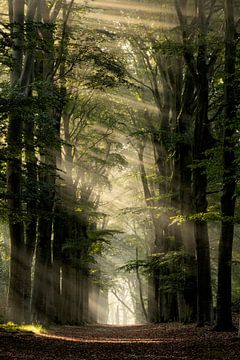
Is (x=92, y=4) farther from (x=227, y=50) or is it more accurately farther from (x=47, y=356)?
(x=47, y=356)

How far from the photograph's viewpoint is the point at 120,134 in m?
31.7

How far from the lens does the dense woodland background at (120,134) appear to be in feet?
44.4

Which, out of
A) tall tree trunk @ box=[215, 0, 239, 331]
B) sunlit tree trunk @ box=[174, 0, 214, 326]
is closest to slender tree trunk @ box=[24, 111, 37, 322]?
tall tree trunk @ box=[215, 0, 239, 331]

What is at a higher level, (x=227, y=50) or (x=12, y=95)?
(x=227, y=50)

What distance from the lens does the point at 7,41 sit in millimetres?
10016

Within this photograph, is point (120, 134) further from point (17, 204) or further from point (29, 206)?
point (17, 204)

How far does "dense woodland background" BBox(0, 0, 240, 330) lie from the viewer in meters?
13.5

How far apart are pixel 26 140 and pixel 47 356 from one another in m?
6.24

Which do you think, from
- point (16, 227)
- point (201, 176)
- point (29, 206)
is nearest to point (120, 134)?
point (201, 176)

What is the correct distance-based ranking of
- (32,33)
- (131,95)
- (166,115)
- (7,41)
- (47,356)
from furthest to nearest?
(131,95), (166,115), (32,33), (7,41), (47,356)

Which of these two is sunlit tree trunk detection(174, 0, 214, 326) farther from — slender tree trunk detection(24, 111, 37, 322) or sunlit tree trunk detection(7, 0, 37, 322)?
slender tree trunk detection(24, 111, 37, 322)

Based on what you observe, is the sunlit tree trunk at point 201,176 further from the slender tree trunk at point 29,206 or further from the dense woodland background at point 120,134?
the slender tree trunk at point 29,206

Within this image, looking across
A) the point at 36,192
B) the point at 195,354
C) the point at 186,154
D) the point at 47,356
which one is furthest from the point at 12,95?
the point at 186,154

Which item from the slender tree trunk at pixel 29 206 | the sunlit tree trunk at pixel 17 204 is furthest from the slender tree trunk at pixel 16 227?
the slender tree trunk at pixel 29 206
